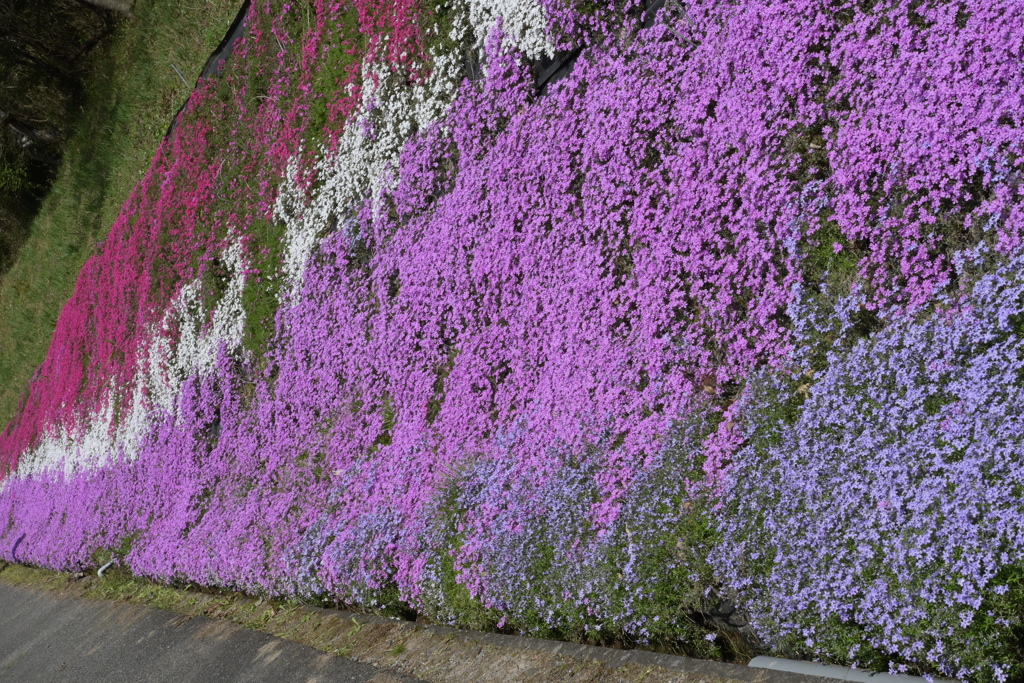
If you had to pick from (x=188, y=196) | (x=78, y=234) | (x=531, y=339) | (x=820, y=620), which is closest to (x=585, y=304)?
(x=531, y=339)

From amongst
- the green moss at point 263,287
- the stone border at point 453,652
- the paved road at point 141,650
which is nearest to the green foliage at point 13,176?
the paved road at point 141,650

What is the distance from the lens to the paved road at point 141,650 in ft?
18.8

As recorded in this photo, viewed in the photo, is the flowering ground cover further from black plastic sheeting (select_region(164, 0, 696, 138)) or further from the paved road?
the paved road

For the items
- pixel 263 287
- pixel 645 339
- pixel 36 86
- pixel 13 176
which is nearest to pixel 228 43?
pixel 263 287

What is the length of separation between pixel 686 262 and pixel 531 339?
1210 mm

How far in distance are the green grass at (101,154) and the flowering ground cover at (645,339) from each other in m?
7.34

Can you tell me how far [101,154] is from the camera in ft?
Answer: 57.3

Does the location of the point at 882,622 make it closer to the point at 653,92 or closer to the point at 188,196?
the point at 653,92

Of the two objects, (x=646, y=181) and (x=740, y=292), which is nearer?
(x=740, y=292)

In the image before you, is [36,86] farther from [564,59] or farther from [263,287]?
[564,59]

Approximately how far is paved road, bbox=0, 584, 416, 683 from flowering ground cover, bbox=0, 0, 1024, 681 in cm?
46

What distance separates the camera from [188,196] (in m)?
11.4

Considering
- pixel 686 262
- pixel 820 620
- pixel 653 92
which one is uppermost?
pixel 653 92

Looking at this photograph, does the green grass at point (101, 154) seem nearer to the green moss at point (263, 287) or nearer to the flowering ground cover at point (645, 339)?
the green moss at point (263, 287)
